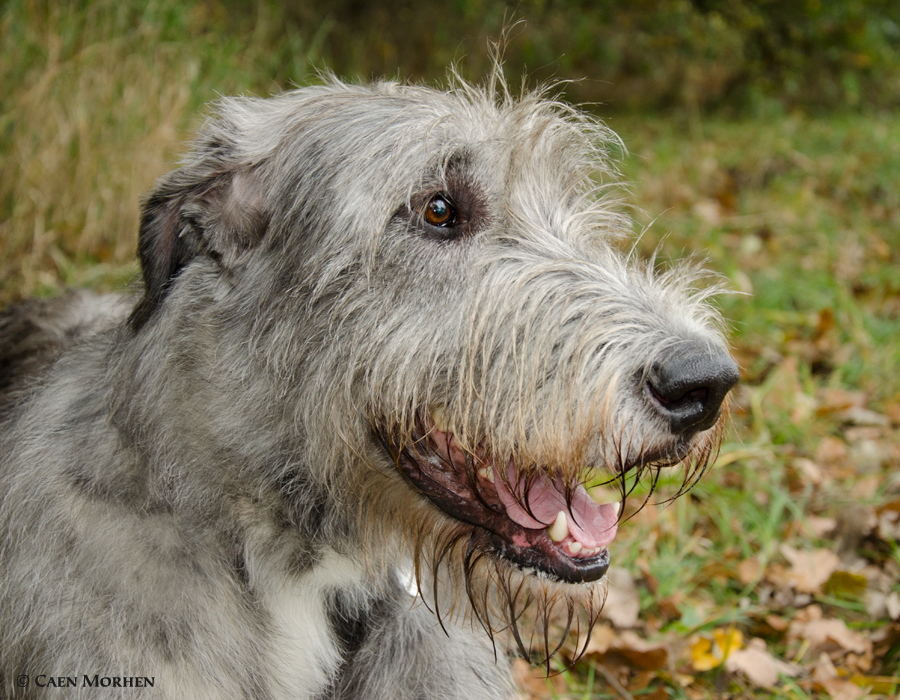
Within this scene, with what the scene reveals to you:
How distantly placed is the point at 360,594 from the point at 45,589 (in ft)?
3.07

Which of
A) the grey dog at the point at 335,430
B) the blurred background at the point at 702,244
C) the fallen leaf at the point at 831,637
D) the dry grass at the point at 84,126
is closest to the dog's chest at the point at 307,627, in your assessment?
the grey dog at the point at 335,430

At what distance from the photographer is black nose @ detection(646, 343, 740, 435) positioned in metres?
2.18

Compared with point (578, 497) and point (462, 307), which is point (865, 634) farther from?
point (462, 307)

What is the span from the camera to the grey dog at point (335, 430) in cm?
241

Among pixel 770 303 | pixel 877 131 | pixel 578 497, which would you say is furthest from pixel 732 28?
pixel 578 497

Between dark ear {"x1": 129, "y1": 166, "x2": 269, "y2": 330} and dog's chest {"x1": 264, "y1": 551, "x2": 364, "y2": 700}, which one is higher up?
dark ear {"x1": 129, "y1": 166, "x2": 269, "y2": 330}

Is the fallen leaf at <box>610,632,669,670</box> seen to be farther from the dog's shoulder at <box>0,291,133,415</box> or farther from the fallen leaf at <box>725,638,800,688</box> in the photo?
the dog's shoulder at <box>0,291,133,415</box>

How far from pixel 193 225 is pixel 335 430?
0.83 m

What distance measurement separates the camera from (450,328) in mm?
2465

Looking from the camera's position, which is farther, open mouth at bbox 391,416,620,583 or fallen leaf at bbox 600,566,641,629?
fallen leaf at bbox 600,566,641,629

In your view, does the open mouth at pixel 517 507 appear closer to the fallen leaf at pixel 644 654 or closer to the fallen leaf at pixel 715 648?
the fallen leaf at pixel 644 654

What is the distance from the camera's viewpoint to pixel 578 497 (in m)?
2.59

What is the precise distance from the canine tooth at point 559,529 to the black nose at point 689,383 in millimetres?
432

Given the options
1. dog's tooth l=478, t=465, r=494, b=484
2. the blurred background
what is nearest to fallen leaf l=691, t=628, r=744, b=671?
the blurred background
